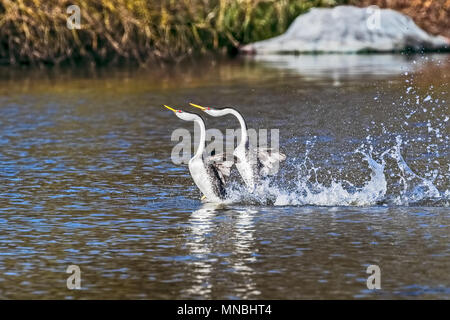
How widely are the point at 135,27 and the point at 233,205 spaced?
2295 centimetres

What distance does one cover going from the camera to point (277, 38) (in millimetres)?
40906

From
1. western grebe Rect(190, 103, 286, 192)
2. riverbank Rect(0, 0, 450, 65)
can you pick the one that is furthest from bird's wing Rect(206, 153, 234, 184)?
riverbank Rect(0, 0, 450, 65)

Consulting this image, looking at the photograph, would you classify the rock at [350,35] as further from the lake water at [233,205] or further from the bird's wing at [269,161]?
the bird's wing at [269,161]

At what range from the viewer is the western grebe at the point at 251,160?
1364cm

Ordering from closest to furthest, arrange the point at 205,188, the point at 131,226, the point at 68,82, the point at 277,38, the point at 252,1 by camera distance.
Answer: the point at 131,226
the point at 205,188
the point at 68,82
the point at 252,1
the point at 277,38

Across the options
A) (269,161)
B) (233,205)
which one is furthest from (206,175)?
(269,161)

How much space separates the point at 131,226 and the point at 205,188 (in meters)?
1.49

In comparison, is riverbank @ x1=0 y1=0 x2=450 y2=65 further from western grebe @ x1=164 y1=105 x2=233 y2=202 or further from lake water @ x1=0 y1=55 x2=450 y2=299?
western grebe @ x1=164 y1=105 x2=233 y2=202

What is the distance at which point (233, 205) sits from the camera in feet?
43.3

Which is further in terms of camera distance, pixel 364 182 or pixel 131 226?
pixel 364 182

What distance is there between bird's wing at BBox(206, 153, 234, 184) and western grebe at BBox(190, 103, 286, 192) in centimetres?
13

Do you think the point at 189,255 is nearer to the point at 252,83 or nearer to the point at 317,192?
the point at 317,192

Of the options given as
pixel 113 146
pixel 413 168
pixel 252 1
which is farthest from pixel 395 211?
pixel 252 1
